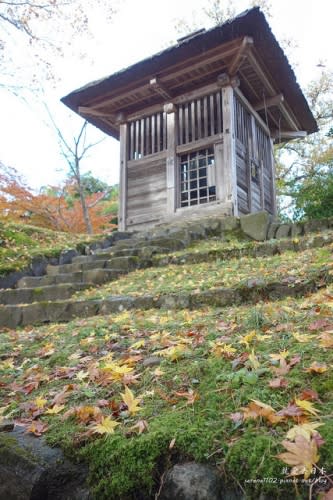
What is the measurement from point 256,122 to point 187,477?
1121cm

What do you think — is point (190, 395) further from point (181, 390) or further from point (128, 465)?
point (128, 465)

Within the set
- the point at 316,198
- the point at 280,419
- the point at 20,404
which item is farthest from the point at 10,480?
the point at 316,198

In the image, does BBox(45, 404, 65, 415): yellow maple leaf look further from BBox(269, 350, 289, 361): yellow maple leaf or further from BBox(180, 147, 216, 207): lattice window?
BBox(180, 147, 216, 207): lattice window

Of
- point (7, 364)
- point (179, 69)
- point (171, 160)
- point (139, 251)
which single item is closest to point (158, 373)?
point (7, 364)

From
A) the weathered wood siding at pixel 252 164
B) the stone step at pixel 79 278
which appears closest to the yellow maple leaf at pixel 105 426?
the stone step at pixel 79 278

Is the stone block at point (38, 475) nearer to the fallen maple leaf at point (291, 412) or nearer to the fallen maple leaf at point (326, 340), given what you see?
the fallen maple leaf at point (291, 412)

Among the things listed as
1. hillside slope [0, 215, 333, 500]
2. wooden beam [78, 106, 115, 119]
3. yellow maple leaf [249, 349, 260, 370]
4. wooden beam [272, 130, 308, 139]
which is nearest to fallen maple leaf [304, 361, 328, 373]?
hillside slope [0, 215, 333, 500]

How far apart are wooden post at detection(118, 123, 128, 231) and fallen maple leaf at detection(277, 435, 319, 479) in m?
9.73

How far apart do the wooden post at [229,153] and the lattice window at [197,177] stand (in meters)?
0.41

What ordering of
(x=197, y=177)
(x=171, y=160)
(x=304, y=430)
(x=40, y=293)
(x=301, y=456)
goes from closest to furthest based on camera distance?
(x=301, y=456), (x=304, y=430), (x=40, y=293), (x=197, y=177), (x=171, y=160)

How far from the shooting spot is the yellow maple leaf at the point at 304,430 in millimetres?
1244

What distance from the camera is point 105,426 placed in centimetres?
159

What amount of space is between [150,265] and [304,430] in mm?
5476

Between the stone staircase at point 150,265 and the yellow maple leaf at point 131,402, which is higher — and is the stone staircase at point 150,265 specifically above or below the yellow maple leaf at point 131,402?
above
